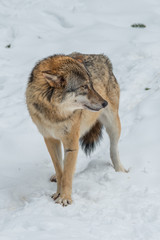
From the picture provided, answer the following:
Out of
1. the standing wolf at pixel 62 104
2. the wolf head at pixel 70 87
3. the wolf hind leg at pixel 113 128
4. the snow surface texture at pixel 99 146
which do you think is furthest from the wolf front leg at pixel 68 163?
the wolf hind leg at pixel 113 128

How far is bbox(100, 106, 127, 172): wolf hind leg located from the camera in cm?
581

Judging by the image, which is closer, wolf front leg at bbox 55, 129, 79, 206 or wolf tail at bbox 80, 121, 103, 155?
wolf front leg at bbox 55, 129, 79, 206

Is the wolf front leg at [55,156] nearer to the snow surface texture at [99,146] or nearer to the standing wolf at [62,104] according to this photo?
the standing wolf at [62,104]

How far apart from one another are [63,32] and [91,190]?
7515 millimetres

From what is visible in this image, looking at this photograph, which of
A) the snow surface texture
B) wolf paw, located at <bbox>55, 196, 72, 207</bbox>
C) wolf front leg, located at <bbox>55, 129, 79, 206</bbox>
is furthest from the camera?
wolf front leg, located at <bbox>55, 129, 79, 206</bbox>

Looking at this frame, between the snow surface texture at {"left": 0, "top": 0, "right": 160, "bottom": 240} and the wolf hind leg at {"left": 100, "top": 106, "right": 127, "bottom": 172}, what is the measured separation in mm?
119

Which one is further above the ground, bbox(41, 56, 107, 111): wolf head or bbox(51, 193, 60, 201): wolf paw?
bbox(41, 56, 107, 111): wolf head

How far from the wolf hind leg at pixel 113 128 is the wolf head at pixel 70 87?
123cm

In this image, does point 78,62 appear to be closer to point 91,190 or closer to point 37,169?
point 91,190

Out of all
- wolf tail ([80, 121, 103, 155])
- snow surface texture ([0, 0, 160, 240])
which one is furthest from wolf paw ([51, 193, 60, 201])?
wolf tail ([80, 121, 103, 155])

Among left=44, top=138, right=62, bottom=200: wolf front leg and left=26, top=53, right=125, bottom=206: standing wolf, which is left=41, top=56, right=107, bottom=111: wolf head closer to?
left=26, top=53, right=125, bottom=206: standing wolf

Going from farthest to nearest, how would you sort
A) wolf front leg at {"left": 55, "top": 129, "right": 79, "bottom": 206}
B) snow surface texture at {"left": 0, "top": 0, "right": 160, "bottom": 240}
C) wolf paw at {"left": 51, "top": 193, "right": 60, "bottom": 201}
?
1. wolf paw at {"left": 51, "top": 193, "right": 60, "bottom": 201}
2. wolf front leg at {"left": 55, "top": 129, "right": 79, "bottom": 206}
3. snow surface texture at {"left": 0, "top": 0, "right": 160, "bottom": 240}

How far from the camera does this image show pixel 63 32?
11648 millimetres

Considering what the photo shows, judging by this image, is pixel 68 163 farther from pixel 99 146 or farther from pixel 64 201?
pixel 99 146
